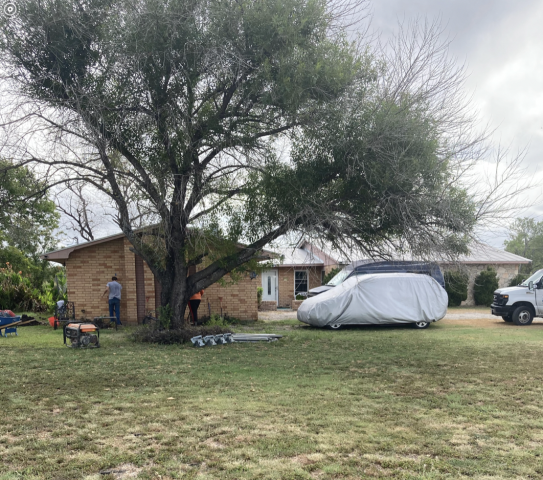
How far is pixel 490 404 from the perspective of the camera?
613 centimetres

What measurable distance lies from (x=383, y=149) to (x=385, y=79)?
1.93 metres

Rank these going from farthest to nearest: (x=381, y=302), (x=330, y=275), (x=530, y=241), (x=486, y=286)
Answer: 1. (x=530, y=241)
2. (x=486, y=286)
3. (x=330, y=275)
4. (x=381, y=302)

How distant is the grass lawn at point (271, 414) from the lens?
4074mm

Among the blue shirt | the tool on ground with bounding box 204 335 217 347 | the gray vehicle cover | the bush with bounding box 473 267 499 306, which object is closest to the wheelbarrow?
the blue shirt

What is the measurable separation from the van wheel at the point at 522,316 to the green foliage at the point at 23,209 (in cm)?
1531

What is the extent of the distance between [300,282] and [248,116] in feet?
58.3

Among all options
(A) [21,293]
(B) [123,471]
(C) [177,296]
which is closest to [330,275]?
(C) [177,296]

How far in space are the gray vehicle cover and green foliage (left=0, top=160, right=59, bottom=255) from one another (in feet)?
28.8

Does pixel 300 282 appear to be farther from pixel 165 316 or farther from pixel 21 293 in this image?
pixel 165 316

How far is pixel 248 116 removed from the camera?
11.4m

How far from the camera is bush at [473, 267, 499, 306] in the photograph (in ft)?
86.5

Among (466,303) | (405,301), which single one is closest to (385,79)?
(405,301)

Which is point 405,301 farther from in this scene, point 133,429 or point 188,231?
point 133,429

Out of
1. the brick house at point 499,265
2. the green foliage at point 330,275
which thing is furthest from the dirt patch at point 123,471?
the brick house at point 499,265
